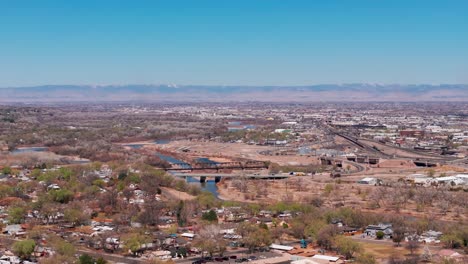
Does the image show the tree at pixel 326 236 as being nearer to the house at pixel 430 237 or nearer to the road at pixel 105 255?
the house at pixel 430 237

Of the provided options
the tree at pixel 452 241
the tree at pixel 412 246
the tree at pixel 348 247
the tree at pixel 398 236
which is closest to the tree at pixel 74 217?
the tree at pixel 348 247

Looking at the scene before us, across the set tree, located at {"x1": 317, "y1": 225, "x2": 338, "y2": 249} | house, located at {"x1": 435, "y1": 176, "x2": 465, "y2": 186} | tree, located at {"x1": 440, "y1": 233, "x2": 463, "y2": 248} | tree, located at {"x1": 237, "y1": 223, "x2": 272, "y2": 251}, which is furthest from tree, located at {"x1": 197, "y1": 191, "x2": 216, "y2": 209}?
house, located at {"x1": 435, "y1": 176, "x2": 465, "y2": 186}

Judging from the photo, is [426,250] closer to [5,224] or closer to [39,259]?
[39,259]

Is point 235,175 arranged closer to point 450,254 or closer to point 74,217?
point 74,217

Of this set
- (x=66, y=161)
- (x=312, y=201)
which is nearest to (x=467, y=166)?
(x=312, y=201)

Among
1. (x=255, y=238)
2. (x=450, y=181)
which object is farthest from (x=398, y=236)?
(x=450, y=181)
